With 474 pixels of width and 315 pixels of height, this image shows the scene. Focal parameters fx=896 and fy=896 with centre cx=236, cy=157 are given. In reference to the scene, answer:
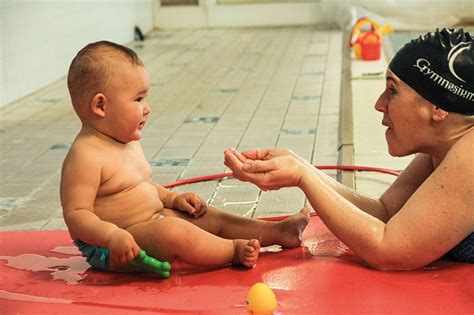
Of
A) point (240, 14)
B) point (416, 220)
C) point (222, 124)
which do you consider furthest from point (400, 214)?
point (240, 14)

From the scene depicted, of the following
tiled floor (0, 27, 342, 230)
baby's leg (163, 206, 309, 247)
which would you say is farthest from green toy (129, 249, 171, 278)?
tiled floor (0, 27, 342, 230)

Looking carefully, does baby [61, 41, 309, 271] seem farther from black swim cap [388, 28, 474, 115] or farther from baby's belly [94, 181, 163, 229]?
black swim cap [388, 28, 474, 115]

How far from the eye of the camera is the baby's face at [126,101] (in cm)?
231

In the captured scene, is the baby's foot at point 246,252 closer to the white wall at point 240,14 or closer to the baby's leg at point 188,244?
the baby's leg at point 188,244

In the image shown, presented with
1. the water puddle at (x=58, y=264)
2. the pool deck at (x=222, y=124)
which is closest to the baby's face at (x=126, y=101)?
the water puddle at (x=58, y=264)

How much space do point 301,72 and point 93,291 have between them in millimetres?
4809

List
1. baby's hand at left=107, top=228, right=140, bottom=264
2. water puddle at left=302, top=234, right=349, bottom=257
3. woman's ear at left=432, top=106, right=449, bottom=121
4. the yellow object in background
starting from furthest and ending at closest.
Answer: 1. water puddle at left=302, top=234, right=349, bottom=257
2. woman's ear at left=432, top=106, right=449, bottom=121
3. baby's hand at left=107, top=228, right=140, bottom=264
4. the yellow object in background

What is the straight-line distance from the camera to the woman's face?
2.25 m

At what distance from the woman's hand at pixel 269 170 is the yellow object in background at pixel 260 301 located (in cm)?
37

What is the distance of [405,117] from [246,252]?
53 cm

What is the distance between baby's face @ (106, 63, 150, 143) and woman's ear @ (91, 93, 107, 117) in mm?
12

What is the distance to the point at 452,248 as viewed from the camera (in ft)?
7.37

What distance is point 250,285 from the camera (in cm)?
218

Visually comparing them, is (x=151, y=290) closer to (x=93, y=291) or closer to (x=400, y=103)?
(x=93, y=291)
